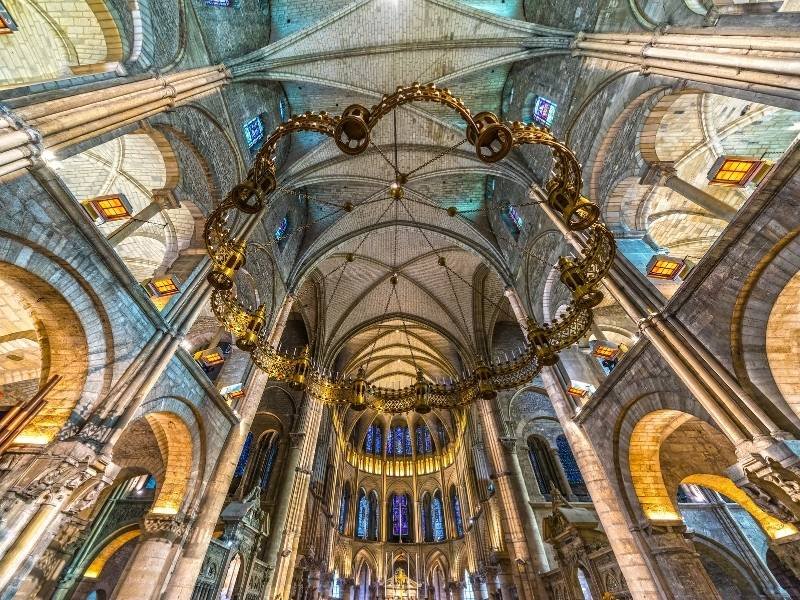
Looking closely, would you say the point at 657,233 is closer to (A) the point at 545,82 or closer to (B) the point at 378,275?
(A) the point at 545,82

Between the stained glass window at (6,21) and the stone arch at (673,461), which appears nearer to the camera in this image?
the stained glass window at (6,21)

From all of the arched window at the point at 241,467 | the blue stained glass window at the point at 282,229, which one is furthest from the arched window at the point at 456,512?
the blue stained glass window at the point at 282,229

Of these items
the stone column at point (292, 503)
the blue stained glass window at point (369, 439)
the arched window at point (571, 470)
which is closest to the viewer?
the stone column at point (292, 503)

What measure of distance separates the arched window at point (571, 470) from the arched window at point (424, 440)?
14951 mm

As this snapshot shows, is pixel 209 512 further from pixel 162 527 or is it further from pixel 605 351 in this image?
pixel 605 351

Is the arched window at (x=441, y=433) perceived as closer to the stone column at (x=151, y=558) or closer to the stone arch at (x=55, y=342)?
the stone column at (x=151, y=558)

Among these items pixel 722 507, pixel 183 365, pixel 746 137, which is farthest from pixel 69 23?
pixel 722 507

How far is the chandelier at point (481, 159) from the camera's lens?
162 inches

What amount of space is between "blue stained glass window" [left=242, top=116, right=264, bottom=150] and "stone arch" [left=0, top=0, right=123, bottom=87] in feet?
12.1

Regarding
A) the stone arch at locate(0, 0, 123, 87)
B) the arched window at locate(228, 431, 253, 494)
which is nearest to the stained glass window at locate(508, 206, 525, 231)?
the stone arch at locate(0, 0, 123, 87)

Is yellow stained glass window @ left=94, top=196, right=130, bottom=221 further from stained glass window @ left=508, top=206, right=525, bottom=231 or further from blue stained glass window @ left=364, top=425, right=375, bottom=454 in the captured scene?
blue stained glass window @ left=364, top=425, right=375, bottom=454

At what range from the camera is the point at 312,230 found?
16.5m

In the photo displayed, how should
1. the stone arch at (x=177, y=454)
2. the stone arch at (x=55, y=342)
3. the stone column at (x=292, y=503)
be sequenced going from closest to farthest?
1. the stone arch at (x=55, y=342)
2. the stone arch at (x=177, y=454)
3. the stone column at (x=292, y=503)

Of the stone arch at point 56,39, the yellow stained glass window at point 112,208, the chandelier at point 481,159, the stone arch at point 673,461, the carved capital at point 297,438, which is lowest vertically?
the stone arch at point 673,461
